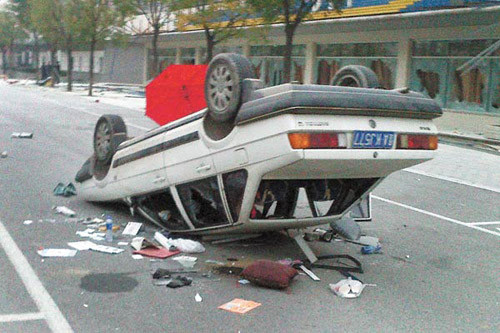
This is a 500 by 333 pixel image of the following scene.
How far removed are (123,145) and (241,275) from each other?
2711mm

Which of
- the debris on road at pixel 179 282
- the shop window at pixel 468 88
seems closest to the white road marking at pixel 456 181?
the debris on road at pixel 179 282

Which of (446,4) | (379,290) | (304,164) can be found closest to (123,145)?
(304,164)

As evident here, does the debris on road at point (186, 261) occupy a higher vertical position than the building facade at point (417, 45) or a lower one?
lower

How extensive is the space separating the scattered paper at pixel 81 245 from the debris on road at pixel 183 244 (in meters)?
0.72

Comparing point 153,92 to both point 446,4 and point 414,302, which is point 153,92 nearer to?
point 414,302

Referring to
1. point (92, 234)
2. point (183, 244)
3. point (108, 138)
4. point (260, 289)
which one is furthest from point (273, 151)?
point (108, 138)

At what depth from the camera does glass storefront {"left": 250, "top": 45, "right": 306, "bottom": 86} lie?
3259 centimetres

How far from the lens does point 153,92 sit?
10.5 m

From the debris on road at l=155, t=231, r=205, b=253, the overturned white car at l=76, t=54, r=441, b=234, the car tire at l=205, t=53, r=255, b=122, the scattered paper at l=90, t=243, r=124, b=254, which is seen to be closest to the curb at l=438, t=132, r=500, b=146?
the overturned white car at l=76, t=54, r=441, b=234

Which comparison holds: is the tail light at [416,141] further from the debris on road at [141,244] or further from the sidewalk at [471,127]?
the sidewalk at [471,127]

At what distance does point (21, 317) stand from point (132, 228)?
8.69 ft

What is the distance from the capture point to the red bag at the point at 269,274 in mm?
5680

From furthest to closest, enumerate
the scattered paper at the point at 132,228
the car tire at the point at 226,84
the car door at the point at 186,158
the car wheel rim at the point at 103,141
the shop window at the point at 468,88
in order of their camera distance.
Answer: the shop window at the point at 468,88
the car wheel rim at the point at 103,141
the scattered paper at the point at 132,228
the car door at the point at 186,158
the car tire at the point at 226,84

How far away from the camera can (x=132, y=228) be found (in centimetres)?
741
